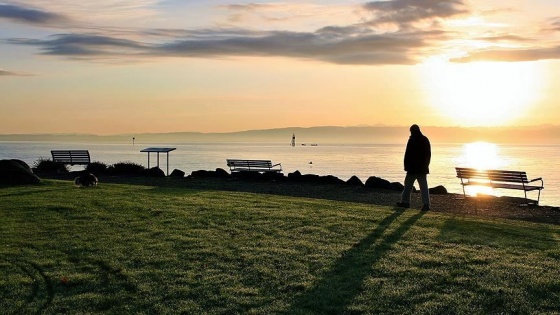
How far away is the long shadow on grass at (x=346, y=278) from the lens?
7.35m

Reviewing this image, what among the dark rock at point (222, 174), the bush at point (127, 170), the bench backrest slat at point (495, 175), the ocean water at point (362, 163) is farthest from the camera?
the ocean water at point (362, 163)

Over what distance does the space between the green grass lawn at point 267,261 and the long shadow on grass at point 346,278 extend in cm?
2

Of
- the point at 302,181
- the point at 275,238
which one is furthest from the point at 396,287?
the point at 302,181

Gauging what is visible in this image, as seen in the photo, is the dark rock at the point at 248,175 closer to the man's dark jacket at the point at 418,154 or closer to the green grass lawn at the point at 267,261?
the man's dark jacket at the point at 418,154

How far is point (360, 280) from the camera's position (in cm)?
843

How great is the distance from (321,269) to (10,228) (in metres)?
6.54

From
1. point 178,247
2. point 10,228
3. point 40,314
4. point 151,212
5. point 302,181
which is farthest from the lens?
point 302,181

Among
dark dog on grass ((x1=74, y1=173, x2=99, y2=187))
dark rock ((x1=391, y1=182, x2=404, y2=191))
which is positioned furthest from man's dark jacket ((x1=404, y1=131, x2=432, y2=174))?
dark dog on grass ((x1=74, y1=173, x2=99, y2=187))

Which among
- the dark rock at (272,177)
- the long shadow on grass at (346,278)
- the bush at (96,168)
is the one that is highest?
the bush at (96,168)

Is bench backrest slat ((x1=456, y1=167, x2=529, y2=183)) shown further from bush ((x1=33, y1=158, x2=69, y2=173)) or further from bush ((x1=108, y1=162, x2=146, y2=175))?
bush ((x1=33, y1=158, x2=69, y2=173))

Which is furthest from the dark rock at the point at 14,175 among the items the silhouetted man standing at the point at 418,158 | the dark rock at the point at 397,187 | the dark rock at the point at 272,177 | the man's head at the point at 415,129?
the dark rock at the point at 397,187

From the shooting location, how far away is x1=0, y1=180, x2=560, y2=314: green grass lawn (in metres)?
7.52

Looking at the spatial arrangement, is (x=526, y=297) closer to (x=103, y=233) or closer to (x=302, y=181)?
(x=103, y=233)

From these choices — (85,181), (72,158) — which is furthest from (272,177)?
(72,158)
